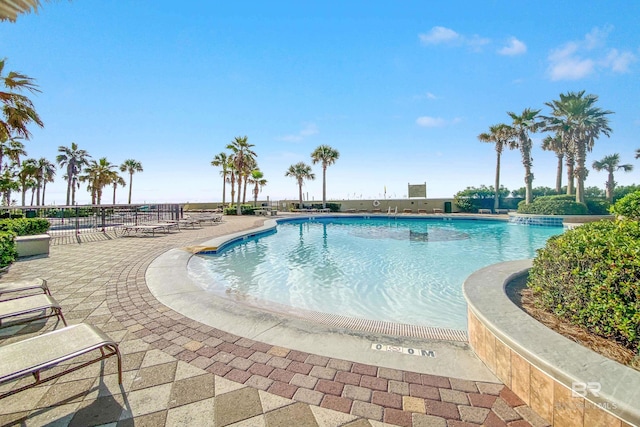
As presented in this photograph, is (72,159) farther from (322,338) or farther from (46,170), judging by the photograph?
(322,338)

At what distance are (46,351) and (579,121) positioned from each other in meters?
29.8

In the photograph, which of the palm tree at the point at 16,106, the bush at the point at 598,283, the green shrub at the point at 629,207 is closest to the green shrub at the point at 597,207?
the green shrub at the point at 629,207

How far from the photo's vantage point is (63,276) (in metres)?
5.26

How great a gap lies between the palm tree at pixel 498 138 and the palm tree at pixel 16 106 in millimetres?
30315

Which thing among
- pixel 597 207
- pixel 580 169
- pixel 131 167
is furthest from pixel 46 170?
pixel 597 207

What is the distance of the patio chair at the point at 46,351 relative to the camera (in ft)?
5.41

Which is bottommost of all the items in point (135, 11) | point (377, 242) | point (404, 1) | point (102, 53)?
point (377, 242)

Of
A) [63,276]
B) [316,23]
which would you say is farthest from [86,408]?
[316,23]

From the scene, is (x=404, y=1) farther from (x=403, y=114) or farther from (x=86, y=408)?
(x=86, y=408)

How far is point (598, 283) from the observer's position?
221cm

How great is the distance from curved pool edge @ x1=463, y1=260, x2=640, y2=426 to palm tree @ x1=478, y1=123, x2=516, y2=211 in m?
27.5

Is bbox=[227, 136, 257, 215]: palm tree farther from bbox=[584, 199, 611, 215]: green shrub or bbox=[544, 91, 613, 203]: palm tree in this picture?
bbox=[584, 199, 611, 215]: green shrub

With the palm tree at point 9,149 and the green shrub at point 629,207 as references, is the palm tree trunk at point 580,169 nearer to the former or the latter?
the green shrub at point 629,207

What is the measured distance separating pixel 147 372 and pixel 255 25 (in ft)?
35.7
